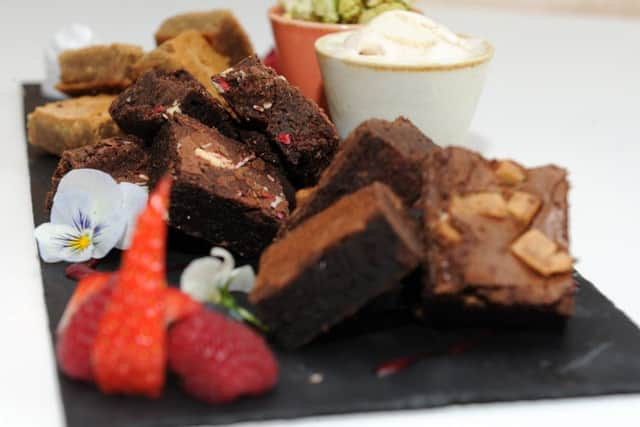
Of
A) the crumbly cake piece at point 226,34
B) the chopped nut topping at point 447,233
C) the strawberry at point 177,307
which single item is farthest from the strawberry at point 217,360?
the crumbly cake piece at point 226,34

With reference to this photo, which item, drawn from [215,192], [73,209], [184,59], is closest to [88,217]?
[73,209]

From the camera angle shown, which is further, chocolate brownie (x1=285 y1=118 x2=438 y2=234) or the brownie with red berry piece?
the brownie with red berry piece

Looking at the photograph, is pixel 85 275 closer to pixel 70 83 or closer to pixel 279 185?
pixel 279 185

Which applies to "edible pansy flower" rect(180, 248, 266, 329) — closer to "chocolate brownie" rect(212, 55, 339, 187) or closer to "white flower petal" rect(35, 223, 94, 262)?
"white flower petal" rect(35, 223, 94, 262)

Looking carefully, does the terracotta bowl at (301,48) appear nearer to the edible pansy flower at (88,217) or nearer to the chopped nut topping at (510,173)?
the edible pansy flower at (88,217)

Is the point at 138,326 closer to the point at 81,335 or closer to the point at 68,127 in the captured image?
the point at 81,335

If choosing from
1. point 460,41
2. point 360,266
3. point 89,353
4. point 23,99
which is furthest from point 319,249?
point 23,99

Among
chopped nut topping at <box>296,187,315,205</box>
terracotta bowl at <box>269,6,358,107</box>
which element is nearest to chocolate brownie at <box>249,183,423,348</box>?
chopped nut topping at <box>296,187,315,205</box>
